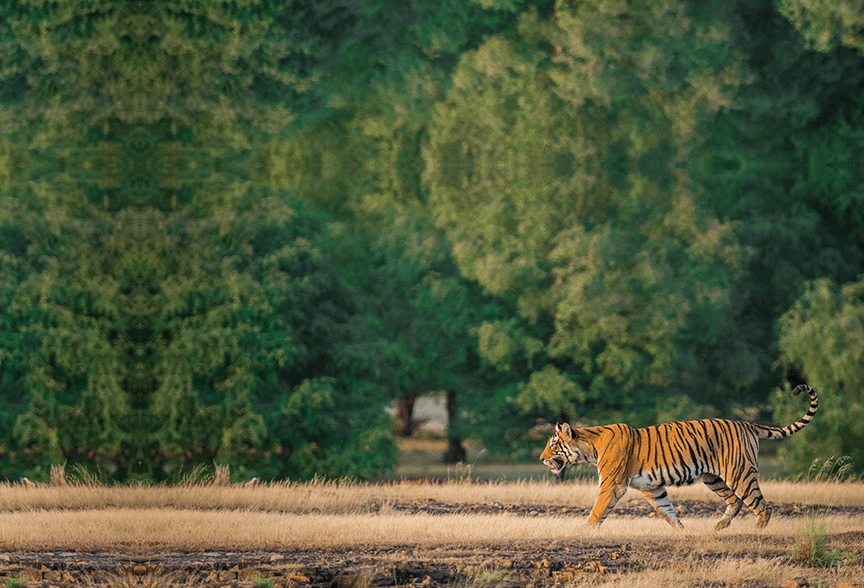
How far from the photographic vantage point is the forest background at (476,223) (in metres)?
24.4

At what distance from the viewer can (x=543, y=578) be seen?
1098cm

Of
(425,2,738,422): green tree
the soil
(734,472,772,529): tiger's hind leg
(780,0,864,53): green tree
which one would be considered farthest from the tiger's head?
(780,0,864,53): green tree

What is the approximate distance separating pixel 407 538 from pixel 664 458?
3652 mm

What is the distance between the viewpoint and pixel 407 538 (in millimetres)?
13508

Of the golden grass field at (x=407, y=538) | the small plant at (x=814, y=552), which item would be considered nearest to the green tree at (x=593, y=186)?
the golden grass field at (x=407, y=538)

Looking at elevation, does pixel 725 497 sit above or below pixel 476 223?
below

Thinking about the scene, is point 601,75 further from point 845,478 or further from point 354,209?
point 845,478

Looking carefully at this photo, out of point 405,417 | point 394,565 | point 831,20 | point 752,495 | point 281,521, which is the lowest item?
point 405,417

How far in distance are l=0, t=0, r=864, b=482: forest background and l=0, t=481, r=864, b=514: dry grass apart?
3539 mm

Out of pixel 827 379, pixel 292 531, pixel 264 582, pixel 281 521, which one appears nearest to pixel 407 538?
pixel 292 531

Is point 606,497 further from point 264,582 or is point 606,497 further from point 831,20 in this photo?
point 831,20

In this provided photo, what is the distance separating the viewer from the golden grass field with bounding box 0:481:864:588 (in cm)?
1092

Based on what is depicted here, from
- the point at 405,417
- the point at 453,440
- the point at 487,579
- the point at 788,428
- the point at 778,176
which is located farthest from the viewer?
the point at 405,417

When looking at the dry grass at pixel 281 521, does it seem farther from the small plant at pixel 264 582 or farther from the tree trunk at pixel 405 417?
the tree trunk at pixel 405 417
